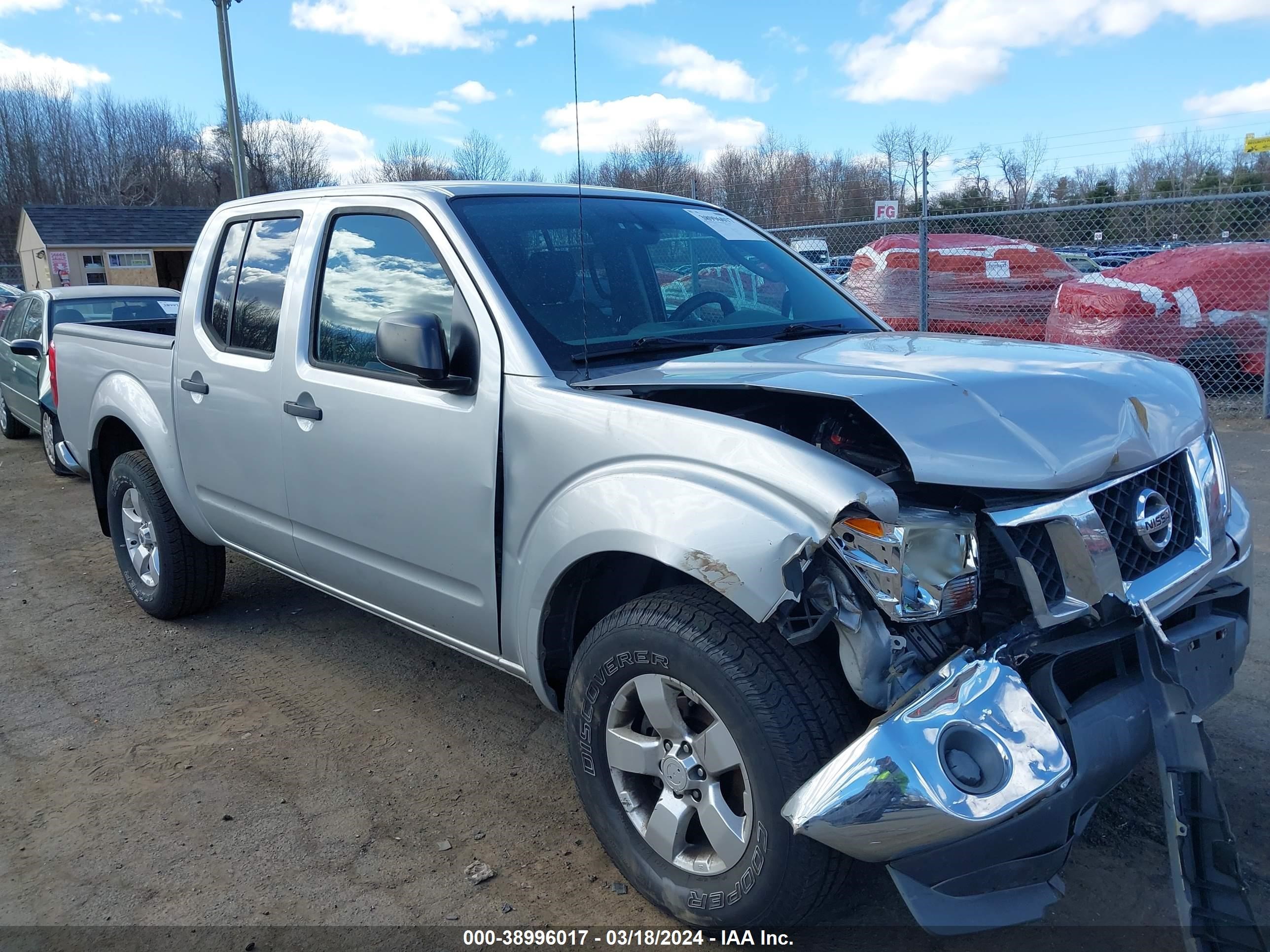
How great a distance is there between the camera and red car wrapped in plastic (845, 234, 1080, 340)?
10398 millimetres

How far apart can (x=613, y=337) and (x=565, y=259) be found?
0.34 m

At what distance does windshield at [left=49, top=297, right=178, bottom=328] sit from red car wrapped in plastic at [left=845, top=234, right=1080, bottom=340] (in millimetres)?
6909

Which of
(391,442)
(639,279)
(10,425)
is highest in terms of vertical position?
(639,279)

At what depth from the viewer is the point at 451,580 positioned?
10.1 feet

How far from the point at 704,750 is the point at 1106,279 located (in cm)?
917

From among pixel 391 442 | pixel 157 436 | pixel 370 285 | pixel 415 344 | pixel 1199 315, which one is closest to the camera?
pixel 415 344

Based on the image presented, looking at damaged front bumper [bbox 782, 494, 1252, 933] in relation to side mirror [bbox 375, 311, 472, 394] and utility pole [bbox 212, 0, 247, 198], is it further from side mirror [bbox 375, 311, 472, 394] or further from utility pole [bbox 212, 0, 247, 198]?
utility pole [bbox 212, 0, 247, 198]

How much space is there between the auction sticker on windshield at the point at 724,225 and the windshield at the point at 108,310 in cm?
640

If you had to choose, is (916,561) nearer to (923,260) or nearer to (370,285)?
(370,285)

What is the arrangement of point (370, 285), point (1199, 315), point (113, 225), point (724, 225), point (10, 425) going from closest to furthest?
point (370, 285) → point (724, 225) → point (1199, 315) → point (10, 425) → point (113, 225)

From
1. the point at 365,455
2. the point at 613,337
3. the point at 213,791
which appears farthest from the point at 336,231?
the point at 213,791

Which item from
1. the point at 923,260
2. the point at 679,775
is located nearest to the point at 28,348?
the point at 679,775

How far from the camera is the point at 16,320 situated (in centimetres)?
973

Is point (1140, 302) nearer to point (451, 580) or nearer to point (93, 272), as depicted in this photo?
point (451, 580)
